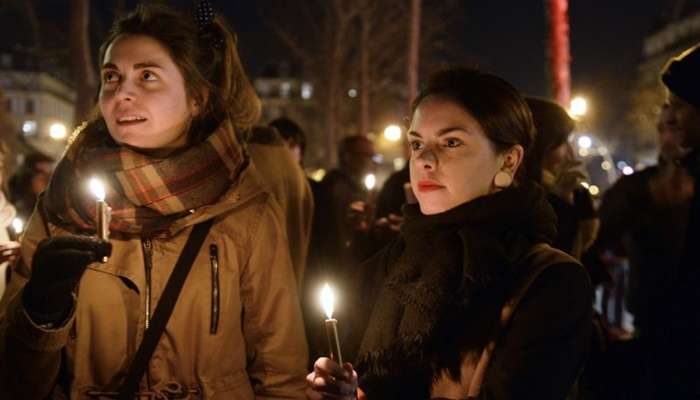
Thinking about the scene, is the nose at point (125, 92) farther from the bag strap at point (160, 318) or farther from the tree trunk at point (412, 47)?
the tree trunk at point (412, 47)

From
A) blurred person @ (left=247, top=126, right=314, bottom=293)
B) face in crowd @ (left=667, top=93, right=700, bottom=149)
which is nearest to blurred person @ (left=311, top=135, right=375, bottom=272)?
blurred person @ (left=247, top=126, right=314, bottom=293)

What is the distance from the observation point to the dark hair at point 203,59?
2.96m

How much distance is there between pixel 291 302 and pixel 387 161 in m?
94.9

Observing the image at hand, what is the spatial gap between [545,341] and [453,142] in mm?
750

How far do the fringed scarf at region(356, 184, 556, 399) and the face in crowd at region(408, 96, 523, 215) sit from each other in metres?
0.07

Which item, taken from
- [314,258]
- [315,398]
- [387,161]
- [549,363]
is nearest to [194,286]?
[315,398]

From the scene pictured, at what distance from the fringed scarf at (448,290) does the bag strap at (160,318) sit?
0.72 metres

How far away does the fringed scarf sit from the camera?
2352 millimetres

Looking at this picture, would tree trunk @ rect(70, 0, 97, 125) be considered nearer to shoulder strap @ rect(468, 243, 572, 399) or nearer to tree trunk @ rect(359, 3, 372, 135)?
shoulder strap @ rect(468, 243, 572, 399)

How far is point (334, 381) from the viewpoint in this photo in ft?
6.36

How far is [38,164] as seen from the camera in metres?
8.73

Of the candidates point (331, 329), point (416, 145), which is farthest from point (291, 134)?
point (331, 329)

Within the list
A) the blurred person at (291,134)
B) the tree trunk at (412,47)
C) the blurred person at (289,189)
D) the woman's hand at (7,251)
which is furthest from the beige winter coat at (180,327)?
the tree trunk at (412,47)

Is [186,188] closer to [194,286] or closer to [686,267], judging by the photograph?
Result: [194,286]
